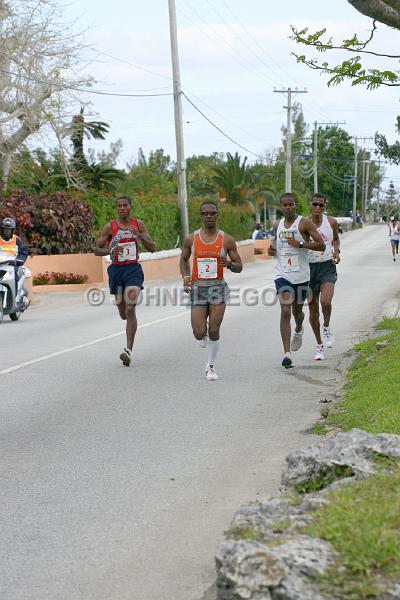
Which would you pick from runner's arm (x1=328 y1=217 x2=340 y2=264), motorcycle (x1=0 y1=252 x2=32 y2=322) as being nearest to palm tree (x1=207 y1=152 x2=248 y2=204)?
motorcycle (x1=0 y1=252 x2=32 y2=322)

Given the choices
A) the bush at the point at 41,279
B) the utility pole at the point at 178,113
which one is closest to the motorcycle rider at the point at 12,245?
the bush at the point at 41,279

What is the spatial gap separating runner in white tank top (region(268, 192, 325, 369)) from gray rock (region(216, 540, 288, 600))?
7979mm

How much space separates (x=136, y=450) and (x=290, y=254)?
4749 mm

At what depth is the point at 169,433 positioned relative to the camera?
27.6 feet

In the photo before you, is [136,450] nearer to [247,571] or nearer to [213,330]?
[213,330]

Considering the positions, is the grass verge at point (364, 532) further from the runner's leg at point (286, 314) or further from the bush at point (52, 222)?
the bush at point (52, 222)

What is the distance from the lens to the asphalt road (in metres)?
5.12

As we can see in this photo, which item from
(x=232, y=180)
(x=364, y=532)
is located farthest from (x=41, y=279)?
(x=232, y=180)

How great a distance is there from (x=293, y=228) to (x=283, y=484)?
6.76 m

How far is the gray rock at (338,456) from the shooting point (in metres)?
5.21

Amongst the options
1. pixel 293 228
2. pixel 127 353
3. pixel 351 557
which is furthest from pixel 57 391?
pixel 351 557

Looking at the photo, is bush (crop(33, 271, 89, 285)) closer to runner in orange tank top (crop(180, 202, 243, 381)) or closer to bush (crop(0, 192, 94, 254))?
bush (crop(0, 192, 94, 254))

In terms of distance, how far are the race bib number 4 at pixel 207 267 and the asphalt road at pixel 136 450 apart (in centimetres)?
114

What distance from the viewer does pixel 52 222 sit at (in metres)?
28.7
